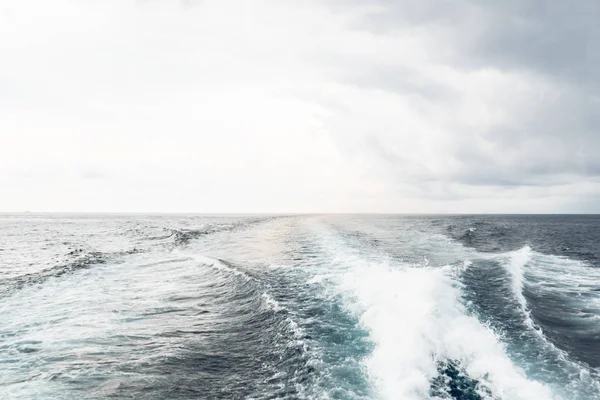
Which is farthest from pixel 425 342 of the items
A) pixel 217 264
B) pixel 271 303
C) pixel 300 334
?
pixel 217 264

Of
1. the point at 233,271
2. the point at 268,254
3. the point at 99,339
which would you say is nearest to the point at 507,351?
the point at 99,339

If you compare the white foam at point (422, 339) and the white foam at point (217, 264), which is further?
the white foam at point (217, 264)

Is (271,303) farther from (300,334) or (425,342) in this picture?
(425,342)

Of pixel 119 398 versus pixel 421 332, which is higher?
pixel 421 332

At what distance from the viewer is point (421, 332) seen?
12.8 meters

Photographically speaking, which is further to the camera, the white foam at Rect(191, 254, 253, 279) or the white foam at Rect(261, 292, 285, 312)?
the white foam at Rect(191, 254, 253, 279)

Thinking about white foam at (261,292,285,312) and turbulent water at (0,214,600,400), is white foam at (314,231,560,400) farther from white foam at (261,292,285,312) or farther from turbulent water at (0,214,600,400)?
white foam at (261,292,285,312)

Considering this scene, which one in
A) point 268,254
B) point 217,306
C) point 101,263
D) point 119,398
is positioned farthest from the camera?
point 268,254

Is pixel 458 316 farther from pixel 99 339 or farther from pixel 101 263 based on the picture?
pixel 101 263

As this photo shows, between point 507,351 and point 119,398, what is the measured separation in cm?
1192

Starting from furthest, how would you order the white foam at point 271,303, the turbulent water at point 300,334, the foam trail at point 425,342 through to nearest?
the white foam at point 271,303, the turbulent water at point 300,334, the foam trail at point 425,342

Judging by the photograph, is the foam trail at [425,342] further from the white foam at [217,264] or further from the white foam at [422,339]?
the white foam at [217,264]

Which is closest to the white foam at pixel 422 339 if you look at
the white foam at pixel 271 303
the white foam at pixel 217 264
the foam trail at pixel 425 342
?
the foam trail at pixel 425 342

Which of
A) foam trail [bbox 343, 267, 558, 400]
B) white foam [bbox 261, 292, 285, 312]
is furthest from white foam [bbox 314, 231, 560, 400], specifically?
white foam [bbox 261, 292, 285, 312]
